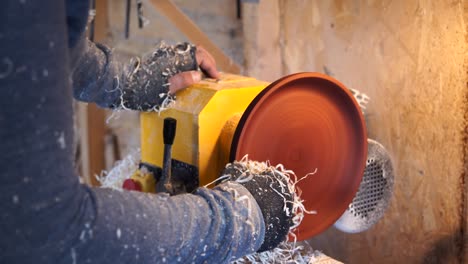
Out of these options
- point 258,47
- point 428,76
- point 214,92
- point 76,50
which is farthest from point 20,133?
point 258,47

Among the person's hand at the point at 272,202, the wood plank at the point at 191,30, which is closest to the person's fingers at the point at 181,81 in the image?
the person's hand at the point at 272,202

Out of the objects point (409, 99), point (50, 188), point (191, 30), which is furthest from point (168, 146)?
point (191, 30)

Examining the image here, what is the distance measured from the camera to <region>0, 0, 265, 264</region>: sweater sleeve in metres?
0.69

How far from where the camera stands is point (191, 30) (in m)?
2.28

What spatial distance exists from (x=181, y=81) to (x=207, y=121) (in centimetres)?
17

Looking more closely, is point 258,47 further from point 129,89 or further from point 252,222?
point 252,222

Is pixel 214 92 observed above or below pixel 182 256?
above

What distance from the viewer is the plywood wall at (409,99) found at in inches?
56.1

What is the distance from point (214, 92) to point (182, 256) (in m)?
0.50

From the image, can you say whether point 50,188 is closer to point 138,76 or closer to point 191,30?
point 138,76

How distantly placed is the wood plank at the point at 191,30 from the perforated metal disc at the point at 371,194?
0.97 metres

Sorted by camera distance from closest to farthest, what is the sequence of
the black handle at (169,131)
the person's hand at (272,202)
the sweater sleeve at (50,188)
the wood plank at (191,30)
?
the sweater sleeve at (50,188) → the person's hand at (272,202) → the black handle at (169,131) → the wood plank at (191,30)

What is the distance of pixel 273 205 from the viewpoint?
3.42 feet

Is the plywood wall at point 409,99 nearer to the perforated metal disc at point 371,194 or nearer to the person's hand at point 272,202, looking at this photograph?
the perforated metal disc at point 371,194
